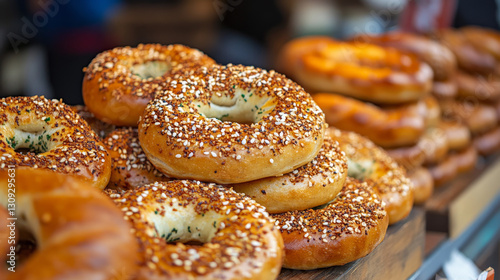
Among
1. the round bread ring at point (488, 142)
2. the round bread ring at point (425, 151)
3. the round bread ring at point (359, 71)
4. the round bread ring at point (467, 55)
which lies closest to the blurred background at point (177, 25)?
the round bread ring at point (467, 55)

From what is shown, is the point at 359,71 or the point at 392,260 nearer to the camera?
the point at 392,260

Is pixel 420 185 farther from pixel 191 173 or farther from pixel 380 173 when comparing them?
pixel 191 173

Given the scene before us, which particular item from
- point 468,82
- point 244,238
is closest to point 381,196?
point 244,238

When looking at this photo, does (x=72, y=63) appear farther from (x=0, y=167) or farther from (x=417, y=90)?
(x=0, y=167)

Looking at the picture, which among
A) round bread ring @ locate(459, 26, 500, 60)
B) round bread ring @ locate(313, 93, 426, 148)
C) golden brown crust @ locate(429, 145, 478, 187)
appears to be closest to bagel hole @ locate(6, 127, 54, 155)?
round bread ring @ locate(313, 93, 426, 148)

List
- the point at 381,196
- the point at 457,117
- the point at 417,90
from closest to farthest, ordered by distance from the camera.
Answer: the point at 381,196
the point at 417,90
the point at 457,117

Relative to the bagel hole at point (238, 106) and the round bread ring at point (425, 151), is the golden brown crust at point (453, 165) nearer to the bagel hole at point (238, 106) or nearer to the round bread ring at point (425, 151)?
the round bread ring at point (425, 151)

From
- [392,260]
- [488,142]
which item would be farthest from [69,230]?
[488,142]
